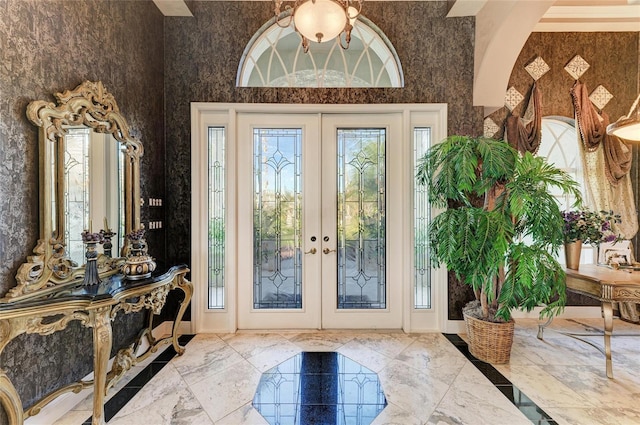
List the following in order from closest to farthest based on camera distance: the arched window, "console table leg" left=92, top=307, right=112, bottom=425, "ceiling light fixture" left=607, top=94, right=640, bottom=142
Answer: "console table leg" left=92, top=307, right=112, bottom=425 → "ceiling light fixture" left=607, top=94, right=640, bottom=142 → the arched window

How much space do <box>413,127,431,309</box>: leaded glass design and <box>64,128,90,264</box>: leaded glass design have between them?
9.97 ft

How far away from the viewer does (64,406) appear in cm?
195

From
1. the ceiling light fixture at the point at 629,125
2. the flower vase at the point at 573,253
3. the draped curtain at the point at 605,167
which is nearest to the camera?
the ceiling light fixture at the point at 629,125

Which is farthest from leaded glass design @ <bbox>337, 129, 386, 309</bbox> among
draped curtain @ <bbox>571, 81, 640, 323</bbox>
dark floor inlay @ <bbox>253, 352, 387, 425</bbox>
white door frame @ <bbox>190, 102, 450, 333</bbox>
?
draped curtain @ <bbox>571, 81, 640, 323</bbox>

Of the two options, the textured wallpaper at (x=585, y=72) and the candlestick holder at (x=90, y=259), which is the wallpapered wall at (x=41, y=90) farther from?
the textured wallpaper at (x=585, y=72)

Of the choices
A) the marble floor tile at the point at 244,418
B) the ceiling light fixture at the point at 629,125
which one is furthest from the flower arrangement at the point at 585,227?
the marble floor tile at the point at 244,418

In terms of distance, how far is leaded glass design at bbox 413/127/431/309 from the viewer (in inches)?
127

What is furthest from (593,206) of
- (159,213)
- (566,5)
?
(159,213)

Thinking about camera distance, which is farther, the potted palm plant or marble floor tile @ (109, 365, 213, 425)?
the potted palm plant

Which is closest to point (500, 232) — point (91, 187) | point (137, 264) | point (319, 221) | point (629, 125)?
point (629, 125)

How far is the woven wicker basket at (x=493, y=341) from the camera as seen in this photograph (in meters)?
2.54

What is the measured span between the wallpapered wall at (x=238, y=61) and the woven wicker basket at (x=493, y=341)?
2.05m

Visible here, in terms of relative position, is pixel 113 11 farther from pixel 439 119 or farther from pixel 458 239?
pixel 458 239

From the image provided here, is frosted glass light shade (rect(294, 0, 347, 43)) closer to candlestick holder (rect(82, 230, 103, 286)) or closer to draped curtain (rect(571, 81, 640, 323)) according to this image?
candlestick holder (rect(82, 230, 103, 286))
